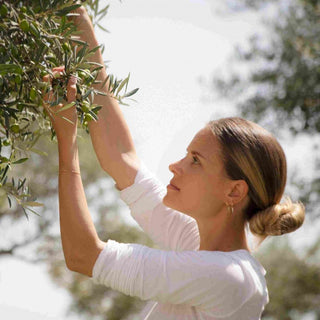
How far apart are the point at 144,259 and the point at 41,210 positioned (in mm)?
15395

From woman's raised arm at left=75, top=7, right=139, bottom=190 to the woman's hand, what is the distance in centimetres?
60

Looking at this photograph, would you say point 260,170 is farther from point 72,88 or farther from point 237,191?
point 72,88

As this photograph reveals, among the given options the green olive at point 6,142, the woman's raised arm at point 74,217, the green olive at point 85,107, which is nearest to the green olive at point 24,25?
the green olive at point 85,107

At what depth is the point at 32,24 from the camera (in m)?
1.73

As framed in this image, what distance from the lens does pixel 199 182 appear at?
8.81ft

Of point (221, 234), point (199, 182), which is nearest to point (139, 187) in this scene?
point (199, 182)

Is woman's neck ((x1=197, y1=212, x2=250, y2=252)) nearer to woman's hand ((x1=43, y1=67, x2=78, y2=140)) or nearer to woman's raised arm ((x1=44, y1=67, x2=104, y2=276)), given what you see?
woman's raised arm ((x1=44, y1=67, x2=104, y2=276))

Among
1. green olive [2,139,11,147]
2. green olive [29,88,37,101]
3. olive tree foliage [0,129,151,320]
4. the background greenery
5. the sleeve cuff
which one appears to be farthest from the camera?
olive tree foliage [0,129,151,320]

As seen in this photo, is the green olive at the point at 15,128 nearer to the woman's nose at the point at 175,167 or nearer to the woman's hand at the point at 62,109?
the woman's hand at the point at 62,109

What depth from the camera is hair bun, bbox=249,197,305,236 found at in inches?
105

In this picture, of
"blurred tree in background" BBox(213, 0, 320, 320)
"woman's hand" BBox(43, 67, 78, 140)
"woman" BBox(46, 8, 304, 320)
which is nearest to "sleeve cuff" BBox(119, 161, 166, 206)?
"woman" BBox(46, 8, 304, 320)

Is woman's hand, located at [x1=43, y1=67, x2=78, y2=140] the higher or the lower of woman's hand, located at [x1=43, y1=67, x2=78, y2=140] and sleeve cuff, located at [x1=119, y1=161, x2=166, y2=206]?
the higher

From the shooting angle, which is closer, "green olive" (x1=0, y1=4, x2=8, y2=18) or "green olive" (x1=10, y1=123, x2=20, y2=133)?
"green olive" (x1=0, y1=4, x2=8, y2=18)

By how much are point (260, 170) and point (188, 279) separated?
0.64 metres
